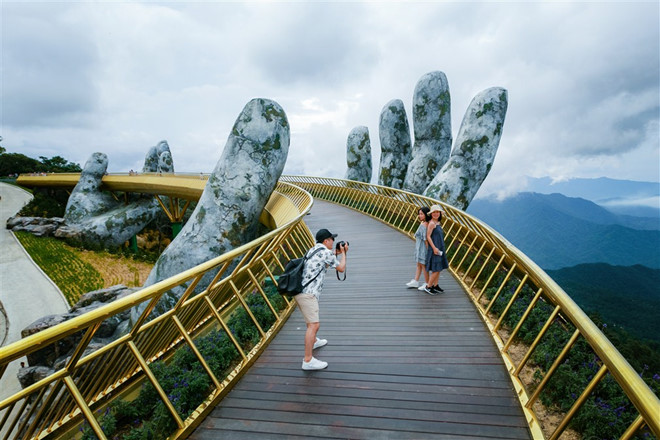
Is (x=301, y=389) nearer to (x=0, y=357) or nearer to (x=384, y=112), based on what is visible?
(x=0, y=357)

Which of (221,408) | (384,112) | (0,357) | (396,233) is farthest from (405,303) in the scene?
(384,112)

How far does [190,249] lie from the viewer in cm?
1052

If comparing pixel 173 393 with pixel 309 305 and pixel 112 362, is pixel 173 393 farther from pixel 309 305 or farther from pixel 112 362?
pixel 309 305

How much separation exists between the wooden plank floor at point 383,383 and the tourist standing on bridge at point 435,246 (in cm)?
53

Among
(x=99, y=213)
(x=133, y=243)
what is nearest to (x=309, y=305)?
(x=133, y=243)

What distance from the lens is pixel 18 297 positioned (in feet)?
53.5

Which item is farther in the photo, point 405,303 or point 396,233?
point 396,233

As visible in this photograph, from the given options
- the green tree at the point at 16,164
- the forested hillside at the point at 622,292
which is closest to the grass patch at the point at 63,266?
the green tree at the point at 16,164

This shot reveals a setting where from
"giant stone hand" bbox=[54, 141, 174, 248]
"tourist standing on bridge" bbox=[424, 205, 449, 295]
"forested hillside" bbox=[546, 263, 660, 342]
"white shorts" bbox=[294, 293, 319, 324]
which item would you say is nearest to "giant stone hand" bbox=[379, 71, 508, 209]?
"tourist standing on bridge" bbox=[424, 205, 449, 295]

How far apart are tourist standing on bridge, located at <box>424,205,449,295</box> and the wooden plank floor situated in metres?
0.53

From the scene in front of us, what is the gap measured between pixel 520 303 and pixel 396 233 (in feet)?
18.5

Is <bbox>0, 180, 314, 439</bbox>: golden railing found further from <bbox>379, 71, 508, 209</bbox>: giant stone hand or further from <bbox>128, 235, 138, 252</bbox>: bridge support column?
<bbox>128, 235, 138, 252</bbox>: bridge support column

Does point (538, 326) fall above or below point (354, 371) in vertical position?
above

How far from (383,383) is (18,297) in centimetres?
2044
